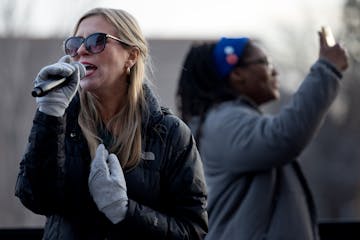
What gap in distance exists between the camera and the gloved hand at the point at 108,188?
131 inches

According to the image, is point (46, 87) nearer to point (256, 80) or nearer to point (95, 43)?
point (95, 43)

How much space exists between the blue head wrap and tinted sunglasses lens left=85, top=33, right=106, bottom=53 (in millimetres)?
1697

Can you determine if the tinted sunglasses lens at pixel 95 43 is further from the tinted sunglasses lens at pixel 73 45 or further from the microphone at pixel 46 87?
the microphone at pixel 46 87

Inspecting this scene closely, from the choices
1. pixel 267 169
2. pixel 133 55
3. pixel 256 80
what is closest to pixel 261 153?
pixel 267 169

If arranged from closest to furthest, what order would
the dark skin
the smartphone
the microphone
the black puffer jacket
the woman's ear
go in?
1. the microphone
2. the black puffer jacket
3. the woman's ear
4. the smartphone
5. the dark skin

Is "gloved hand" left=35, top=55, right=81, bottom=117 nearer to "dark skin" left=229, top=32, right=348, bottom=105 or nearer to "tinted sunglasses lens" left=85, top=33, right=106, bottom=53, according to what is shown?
"tinted sunglasses lens" left=85, top=33, right=106, bottom=53

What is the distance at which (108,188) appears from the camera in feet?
10.9

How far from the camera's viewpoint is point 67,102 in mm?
3299

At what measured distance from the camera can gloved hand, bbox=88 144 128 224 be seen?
3316 millimetres

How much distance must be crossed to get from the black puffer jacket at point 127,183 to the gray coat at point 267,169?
3.90 feet

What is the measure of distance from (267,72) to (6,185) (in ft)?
56.7

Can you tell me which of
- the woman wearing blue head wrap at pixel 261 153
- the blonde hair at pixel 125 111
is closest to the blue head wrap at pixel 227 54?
the woman wearing blue head wrap at pixel 261 153

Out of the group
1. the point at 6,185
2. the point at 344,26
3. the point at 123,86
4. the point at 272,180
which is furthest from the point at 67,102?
the point at 6,185

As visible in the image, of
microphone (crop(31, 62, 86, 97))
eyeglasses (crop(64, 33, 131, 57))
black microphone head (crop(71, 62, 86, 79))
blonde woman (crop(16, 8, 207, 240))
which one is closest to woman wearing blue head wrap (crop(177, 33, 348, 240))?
blonde woman (crop(16, 8, 207, 240))
